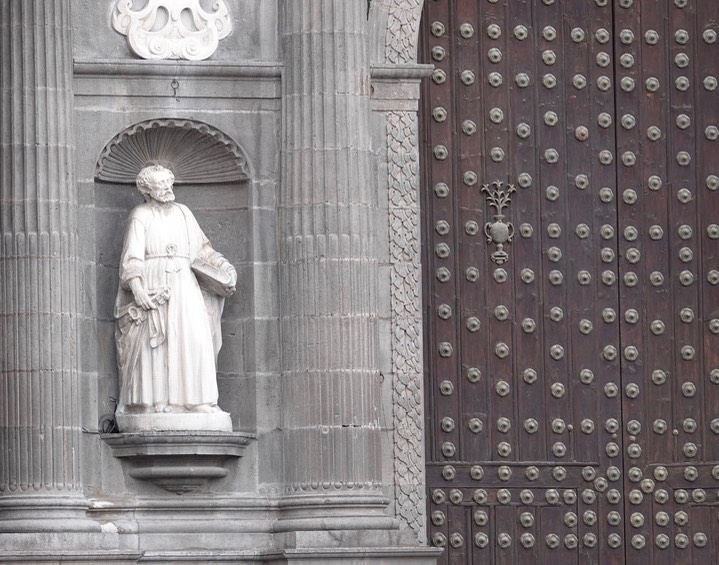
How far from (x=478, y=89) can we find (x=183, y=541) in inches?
181

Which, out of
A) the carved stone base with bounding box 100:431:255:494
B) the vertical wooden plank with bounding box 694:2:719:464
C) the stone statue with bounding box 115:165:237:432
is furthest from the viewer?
the vertical wooden plank with bounding box 694:2:719:464

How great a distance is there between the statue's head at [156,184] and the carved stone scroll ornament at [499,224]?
2.90 m

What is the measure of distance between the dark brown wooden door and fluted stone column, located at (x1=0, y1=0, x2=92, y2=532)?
3.17m

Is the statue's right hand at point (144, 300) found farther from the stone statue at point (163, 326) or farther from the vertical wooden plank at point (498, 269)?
the vertical wooden plank at point (498, 269)

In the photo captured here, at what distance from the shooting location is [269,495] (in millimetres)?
15953

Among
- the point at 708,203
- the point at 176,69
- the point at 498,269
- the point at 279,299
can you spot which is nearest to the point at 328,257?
the point at 279,299

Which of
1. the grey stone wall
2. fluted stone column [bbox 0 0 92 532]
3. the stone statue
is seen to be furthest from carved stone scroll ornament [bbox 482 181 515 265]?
fluted stone column [bbox 0 0 92 532]

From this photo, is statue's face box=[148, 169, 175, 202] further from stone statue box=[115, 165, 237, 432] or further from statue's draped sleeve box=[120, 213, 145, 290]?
statue's draped sleeve box=[120, 213, 145, 290]

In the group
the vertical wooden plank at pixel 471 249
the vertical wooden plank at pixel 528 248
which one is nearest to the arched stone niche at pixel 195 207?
the vertical wooden plank at pixel 471 249

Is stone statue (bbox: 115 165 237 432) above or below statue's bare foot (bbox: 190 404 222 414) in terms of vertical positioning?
above

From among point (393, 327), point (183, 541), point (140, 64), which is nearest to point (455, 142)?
point (393, 327)

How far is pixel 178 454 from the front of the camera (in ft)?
50.9

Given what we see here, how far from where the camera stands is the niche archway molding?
52.9ft

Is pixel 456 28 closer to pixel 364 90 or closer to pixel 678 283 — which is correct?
pixel 364 90
